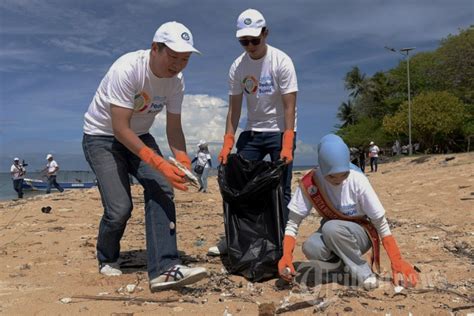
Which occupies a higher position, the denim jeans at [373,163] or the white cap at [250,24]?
the white cap at [250,24]

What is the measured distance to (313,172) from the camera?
312 centimetres

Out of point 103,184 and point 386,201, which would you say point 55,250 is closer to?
point 103,184

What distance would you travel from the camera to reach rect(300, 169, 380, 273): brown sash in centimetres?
307

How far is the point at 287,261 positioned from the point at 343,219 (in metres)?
A: 0.49

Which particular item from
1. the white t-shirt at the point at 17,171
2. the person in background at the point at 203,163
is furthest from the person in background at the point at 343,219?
the white t-shirt at the point at 17,171

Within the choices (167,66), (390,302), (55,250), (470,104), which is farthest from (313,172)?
(470,104)

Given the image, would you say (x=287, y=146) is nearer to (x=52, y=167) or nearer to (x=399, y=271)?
(x=399, y=271)

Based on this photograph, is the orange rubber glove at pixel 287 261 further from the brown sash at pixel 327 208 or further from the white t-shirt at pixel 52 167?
the white t-shirt at pixel 52 167

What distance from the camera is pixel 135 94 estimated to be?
3.04m

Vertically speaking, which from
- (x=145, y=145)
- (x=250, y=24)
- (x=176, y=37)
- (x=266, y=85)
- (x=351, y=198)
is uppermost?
(x=250, y=24)

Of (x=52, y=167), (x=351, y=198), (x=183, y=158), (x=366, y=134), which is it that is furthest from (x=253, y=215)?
(x=366, y=134)

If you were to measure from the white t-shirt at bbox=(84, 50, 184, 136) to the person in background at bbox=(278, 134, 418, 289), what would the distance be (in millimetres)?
1107

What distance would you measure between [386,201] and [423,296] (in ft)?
17.0

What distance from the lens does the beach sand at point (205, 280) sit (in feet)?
8.54
